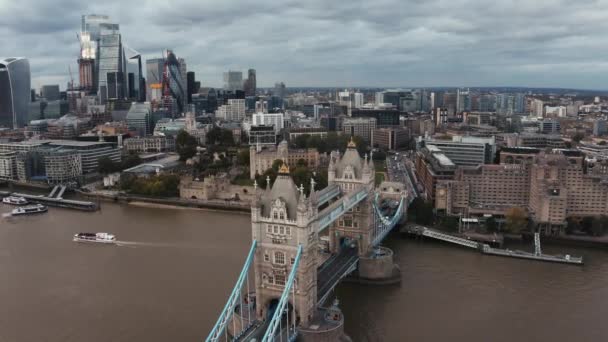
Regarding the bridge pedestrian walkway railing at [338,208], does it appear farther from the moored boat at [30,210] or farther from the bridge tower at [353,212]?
the moored boat at [30,210]

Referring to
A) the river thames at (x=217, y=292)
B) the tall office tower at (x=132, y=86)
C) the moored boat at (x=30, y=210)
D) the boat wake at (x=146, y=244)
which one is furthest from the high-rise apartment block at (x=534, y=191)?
the tall office tower at (x=132, y=86)

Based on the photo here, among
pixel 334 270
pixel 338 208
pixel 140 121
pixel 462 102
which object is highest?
pixel 462 102

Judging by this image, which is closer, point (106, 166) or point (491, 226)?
point (491, 226)

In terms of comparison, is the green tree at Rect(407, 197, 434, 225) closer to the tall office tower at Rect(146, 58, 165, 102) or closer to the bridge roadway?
the bridge roadway

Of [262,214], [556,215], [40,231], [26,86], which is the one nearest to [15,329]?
[262,214]

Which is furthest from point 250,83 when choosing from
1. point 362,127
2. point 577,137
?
point 577,137

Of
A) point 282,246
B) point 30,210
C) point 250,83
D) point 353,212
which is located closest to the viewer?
point 282,246

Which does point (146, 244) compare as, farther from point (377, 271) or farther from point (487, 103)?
point (487, 103)
